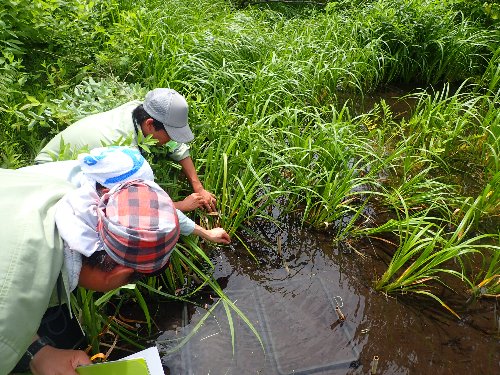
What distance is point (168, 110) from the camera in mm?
2080

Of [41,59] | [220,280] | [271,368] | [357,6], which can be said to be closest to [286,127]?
[220,280]

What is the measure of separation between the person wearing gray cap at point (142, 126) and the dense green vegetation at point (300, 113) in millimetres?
185

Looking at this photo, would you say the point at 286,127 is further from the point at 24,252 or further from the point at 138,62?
the point at 24,252

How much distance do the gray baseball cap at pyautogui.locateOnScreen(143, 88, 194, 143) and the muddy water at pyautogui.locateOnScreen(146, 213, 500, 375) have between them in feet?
2.39

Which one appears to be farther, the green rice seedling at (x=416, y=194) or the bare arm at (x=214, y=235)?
the green rice seedling at (x=416, y=194)

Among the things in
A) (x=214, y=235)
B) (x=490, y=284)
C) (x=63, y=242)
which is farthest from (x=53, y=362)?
(x=490, y=284)

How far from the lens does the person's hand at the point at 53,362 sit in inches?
48.8

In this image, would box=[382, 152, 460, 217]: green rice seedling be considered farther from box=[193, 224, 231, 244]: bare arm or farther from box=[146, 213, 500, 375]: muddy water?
box=[193, 224, 231, 244]: bare arm

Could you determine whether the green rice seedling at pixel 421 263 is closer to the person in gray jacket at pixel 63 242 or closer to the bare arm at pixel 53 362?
the person in gray jacket at pixel 63 242

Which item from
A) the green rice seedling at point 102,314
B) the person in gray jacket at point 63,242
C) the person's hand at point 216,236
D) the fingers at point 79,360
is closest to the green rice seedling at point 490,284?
the person's hand at point 216,236

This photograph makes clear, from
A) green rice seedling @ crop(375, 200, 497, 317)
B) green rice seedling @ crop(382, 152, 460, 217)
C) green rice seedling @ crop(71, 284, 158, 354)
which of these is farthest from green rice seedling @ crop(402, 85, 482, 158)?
green rice seedling @ crop(71, 284, 158, 354)

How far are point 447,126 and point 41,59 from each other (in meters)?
3.07

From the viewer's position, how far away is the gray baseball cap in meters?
2.09

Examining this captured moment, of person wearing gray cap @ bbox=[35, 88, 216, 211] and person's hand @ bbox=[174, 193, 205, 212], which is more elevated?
person wearing gray cap @ bbox=[35, 88, 216, 211]
